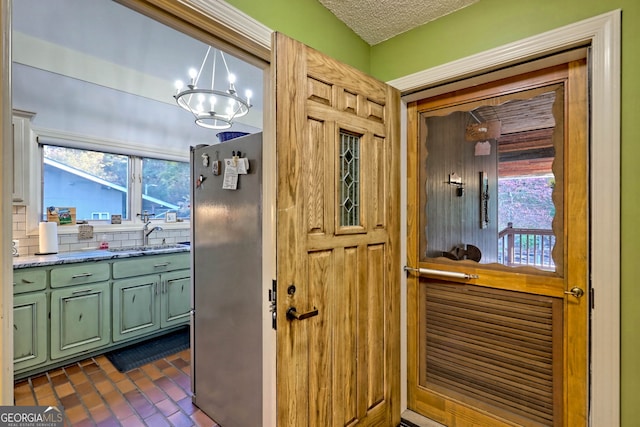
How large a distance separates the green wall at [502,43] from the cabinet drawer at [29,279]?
266 cm

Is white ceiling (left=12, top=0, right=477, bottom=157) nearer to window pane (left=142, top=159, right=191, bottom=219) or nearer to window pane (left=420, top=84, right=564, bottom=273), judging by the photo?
window pane (left=142, top=159, right=191, bottom=219)

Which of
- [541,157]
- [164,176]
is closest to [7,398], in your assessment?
[541,157]

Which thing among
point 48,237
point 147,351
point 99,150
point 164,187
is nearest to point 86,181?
point 99,150

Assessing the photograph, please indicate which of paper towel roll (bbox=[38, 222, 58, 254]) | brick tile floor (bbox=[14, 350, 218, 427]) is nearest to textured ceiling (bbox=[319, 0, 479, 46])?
→ brick tile floor (bbox=[14, 350, 218, 427])

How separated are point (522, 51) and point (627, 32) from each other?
14.1 inches

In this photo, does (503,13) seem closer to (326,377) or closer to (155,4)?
(155,4)

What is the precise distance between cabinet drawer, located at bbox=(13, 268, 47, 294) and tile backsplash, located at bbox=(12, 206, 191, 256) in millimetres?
309

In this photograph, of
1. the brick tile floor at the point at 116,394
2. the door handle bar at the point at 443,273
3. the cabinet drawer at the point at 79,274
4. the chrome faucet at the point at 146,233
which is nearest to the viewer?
the door handle bar at the point at 443,273

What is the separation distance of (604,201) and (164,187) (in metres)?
4.13

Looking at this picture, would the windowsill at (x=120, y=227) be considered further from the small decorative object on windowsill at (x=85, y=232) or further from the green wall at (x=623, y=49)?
the green wall at (x=623, y=49)

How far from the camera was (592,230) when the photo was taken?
1287mm

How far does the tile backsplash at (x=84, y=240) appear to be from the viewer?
2648mm

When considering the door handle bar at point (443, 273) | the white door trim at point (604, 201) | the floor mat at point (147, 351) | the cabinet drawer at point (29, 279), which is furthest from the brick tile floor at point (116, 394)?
the white door trim at point (604, 201)

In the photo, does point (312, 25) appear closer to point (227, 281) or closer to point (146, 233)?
point (227, 281)
